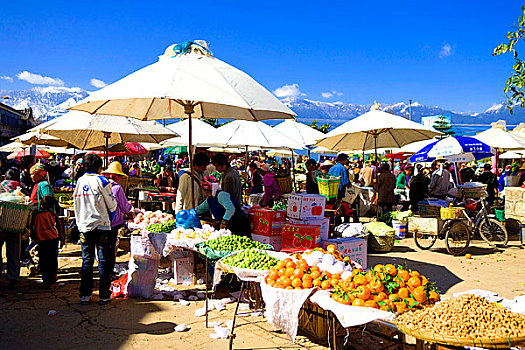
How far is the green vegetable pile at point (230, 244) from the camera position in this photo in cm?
528

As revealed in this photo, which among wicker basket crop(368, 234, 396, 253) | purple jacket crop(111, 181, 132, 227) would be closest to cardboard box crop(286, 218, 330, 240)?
purple jacket crop(111, 181, 132, 227)

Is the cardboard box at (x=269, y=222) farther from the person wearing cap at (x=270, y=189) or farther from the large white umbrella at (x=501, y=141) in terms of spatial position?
the large white umbrella at (x=501, y=141)

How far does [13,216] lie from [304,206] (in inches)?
177

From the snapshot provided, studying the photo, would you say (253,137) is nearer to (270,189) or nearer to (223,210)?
(270,189)

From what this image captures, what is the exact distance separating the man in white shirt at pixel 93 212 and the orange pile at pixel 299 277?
2676 mm

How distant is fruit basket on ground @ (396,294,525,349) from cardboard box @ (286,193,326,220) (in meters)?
3.34

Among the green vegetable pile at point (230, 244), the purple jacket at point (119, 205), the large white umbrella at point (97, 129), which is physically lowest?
the green vegetable pile at point (230, 244)

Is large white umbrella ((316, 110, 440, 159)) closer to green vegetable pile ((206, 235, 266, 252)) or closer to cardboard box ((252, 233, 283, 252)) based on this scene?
cardboard box ((252, 233, 283, 252))

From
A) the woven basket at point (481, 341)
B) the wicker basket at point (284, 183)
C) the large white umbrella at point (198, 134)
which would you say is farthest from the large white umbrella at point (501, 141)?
the woven basket at point (481, 341)

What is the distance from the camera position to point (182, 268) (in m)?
7.11

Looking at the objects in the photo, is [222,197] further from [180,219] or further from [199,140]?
[199,140]

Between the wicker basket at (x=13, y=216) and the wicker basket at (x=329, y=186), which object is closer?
the wicker basket at (x=13, y=216)

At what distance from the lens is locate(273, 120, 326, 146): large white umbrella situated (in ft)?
43.2

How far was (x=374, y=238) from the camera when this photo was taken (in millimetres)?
9688
